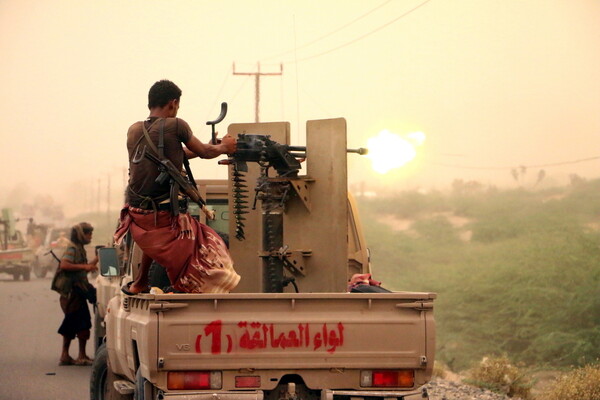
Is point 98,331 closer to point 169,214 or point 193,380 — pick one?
point 169,214

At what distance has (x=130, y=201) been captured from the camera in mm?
9023

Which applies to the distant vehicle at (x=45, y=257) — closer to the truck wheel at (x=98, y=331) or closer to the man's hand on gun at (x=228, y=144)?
the truck wheel at (x=98, y=331)

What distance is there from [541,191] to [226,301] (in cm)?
5738

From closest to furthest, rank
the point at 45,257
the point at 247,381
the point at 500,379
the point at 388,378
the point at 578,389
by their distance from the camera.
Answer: the point at 247,381 → the point at 388,378 → the point at 578,389 → the point at 500,379 → the point at 45,257

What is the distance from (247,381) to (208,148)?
7.05 ft

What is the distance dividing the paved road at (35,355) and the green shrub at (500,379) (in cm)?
483

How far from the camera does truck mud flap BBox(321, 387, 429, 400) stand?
25.8ft

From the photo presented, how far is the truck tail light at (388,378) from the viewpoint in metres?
7.94

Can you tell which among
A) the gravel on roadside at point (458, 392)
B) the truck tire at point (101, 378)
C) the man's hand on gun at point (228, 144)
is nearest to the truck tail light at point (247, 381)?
the man's hand on gun at point (228, 144)

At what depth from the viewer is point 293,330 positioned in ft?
25.6

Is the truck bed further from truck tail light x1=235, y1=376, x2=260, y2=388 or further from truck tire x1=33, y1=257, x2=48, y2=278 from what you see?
truck tire x1=33, y1=257, x2=48, y2=278

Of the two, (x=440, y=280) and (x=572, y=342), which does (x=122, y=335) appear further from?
(x=440, y=280)

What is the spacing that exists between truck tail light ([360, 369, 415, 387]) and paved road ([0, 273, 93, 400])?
19.1ft

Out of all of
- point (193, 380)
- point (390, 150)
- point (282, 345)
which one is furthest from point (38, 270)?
point (282, 345)
